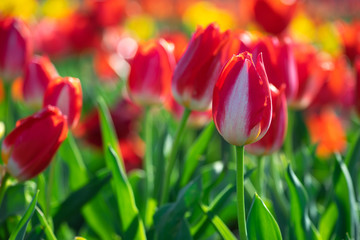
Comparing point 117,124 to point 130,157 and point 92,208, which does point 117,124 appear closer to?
point 130,157

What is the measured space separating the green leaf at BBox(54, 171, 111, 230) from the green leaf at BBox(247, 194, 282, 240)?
0.97 ft

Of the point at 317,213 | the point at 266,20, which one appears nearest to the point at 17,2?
the point at 266,20

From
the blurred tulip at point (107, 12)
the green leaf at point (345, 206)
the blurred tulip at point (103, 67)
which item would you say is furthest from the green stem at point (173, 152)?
the blurred tulip at point (103, 67)

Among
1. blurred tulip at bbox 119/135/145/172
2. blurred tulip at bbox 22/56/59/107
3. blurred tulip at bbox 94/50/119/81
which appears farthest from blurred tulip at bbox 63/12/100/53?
blurred tulip at bbox 22/56/59/107

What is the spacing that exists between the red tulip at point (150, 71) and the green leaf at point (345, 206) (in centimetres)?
36

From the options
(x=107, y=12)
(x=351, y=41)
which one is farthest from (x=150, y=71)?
(x=107, y=12)

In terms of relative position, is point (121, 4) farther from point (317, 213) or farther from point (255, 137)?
point (255, 137)

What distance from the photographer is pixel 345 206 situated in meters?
0.96

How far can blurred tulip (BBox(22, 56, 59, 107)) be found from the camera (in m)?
1.05

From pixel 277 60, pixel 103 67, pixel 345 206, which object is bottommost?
pixel 103 67

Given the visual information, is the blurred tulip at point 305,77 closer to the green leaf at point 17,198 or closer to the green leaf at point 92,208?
the green leaf at point 92,208

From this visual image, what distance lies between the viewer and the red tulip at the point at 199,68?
0.84 meters

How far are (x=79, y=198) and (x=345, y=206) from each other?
47 cm

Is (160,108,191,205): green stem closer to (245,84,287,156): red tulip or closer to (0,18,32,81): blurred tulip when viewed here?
(245,84,287,156): red tulip
